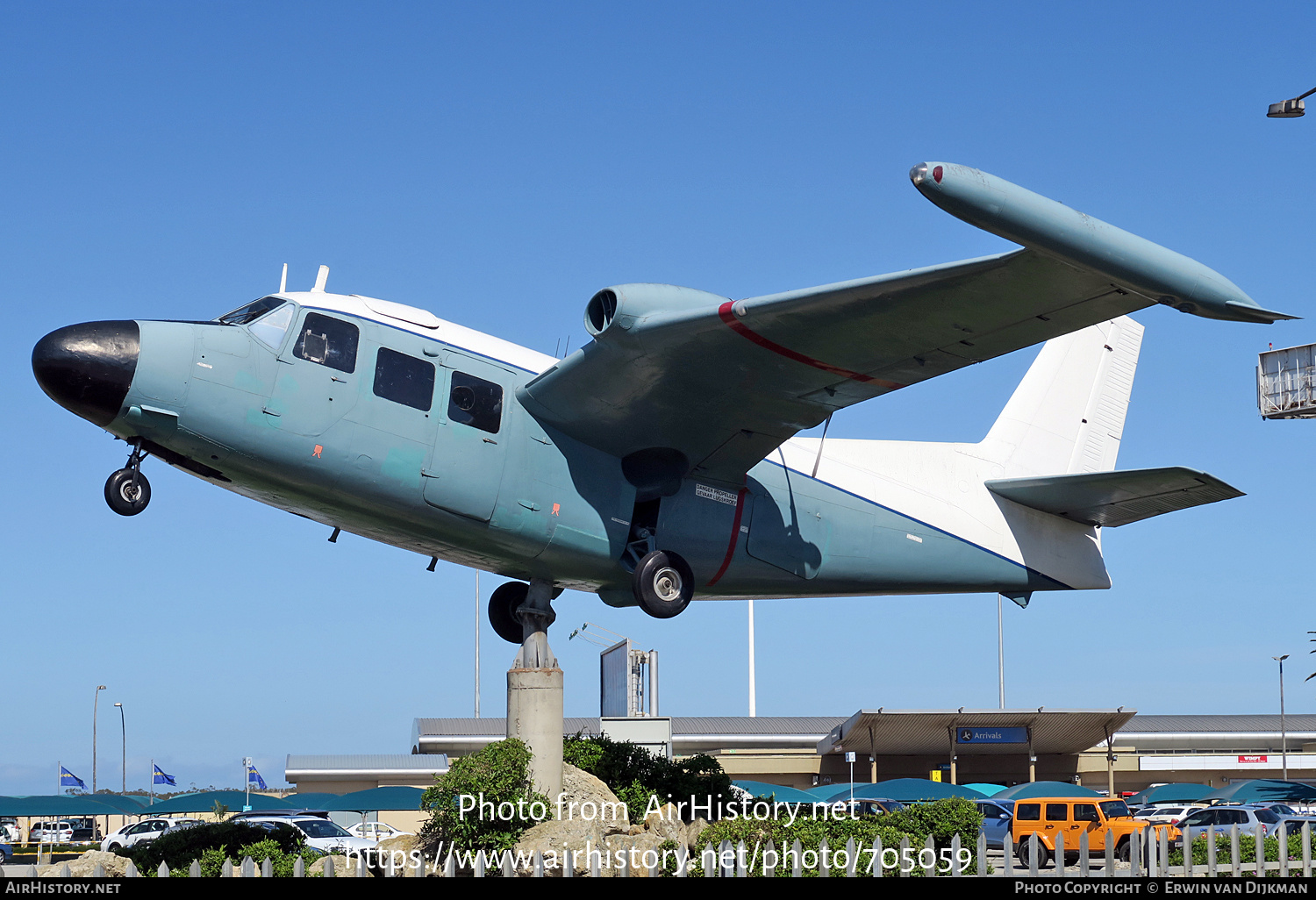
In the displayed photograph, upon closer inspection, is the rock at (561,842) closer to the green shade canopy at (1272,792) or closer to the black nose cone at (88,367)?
the black nose cone at (88,367)

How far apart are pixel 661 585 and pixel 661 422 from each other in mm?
2340

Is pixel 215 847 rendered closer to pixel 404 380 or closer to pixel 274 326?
pixel 404 380

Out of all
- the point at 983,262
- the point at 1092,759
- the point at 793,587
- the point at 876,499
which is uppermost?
the point at 983,262

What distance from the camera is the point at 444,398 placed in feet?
56.5

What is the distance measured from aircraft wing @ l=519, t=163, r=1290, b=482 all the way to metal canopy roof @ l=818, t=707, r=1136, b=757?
3988cm

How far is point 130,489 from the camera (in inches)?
628

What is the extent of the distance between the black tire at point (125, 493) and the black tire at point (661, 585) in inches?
261

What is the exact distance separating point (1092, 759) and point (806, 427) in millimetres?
55010

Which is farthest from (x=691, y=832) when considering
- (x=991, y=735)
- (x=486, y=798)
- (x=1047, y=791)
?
(x=991, y=735)

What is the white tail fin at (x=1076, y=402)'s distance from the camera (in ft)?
77.3

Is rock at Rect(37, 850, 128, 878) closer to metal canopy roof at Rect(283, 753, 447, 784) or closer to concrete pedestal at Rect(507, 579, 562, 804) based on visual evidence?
concrete pedestal at Rect(507, 579, 562, 804)

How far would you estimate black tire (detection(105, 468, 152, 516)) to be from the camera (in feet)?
52.1
